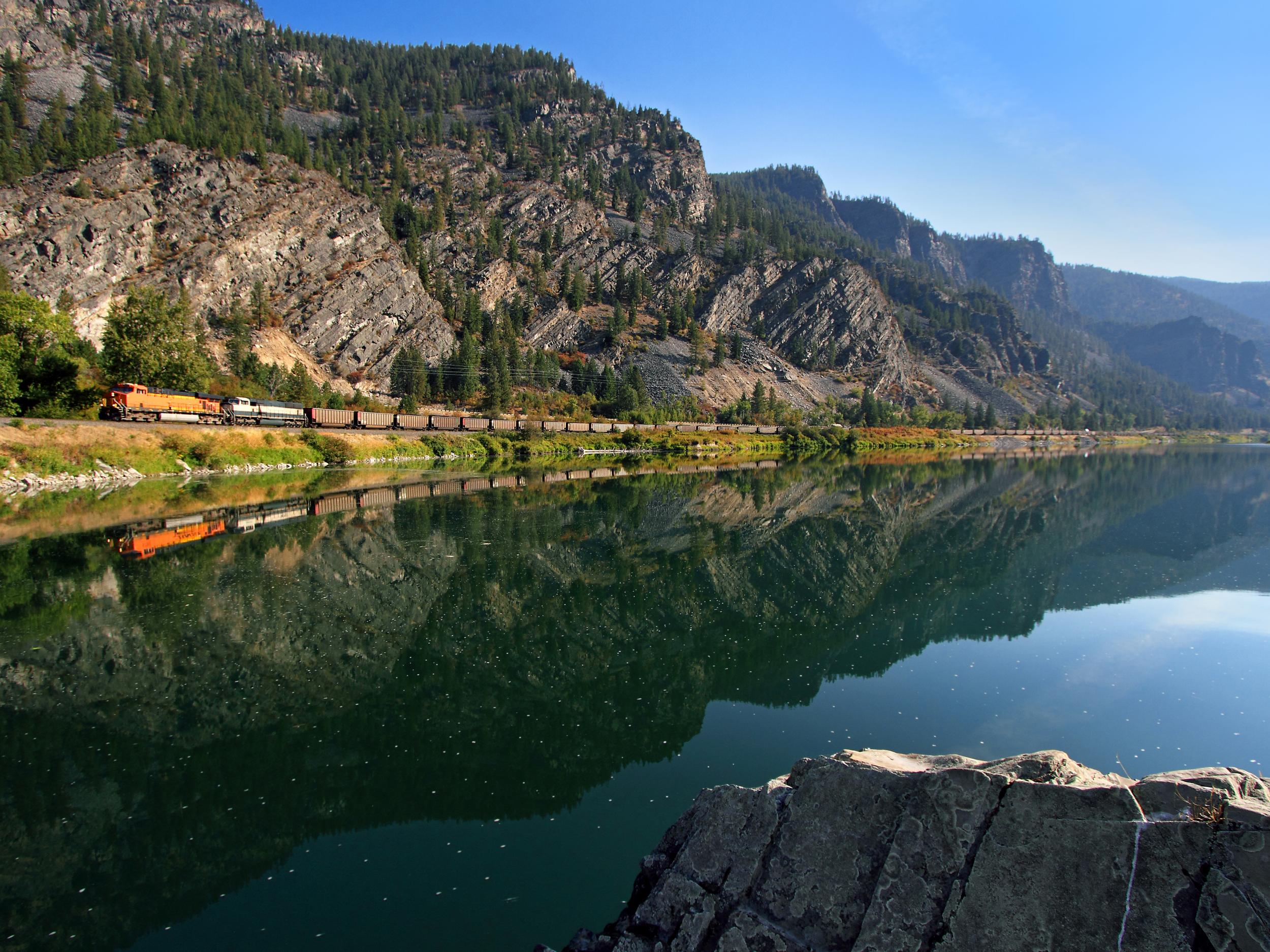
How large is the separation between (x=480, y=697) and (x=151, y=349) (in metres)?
60.1

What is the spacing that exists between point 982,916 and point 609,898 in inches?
182

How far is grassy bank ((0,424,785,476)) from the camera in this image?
37.2m

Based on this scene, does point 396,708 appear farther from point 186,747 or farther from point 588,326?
point 588,326

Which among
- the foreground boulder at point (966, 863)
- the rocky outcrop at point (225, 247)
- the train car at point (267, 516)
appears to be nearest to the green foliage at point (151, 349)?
the rocky outcrop at point (225, 247)

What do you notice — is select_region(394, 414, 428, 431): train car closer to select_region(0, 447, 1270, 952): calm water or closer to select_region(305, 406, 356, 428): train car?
select_region(305, 406, 356, 428): train car

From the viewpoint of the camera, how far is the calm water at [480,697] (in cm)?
756

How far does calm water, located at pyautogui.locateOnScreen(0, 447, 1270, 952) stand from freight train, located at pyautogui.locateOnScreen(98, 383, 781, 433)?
28.8 m

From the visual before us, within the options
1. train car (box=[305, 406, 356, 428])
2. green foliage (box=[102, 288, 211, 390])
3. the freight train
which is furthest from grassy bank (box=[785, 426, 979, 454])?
green foliage (box=[102, 288, 211, 390])

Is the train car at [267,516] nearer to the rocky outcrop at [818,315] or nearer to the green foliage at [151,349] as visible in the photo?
the green foliage at [151,349]

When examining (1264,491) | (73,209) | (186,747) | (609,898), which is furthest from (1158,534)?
(73,209)

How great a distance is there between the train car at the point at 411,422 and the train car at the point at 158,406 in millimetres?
22367

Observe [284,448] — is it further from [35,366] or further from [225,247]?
[225,247]

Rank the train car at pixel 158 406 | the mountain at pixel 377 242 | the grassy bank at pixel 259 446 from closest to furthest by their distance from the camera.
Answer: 1. the grassy bank at pixel 259 446
2. the train car at pixel 158 406
3. the mountain at pixel 377 242

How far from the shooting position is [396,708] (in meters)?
12.1
